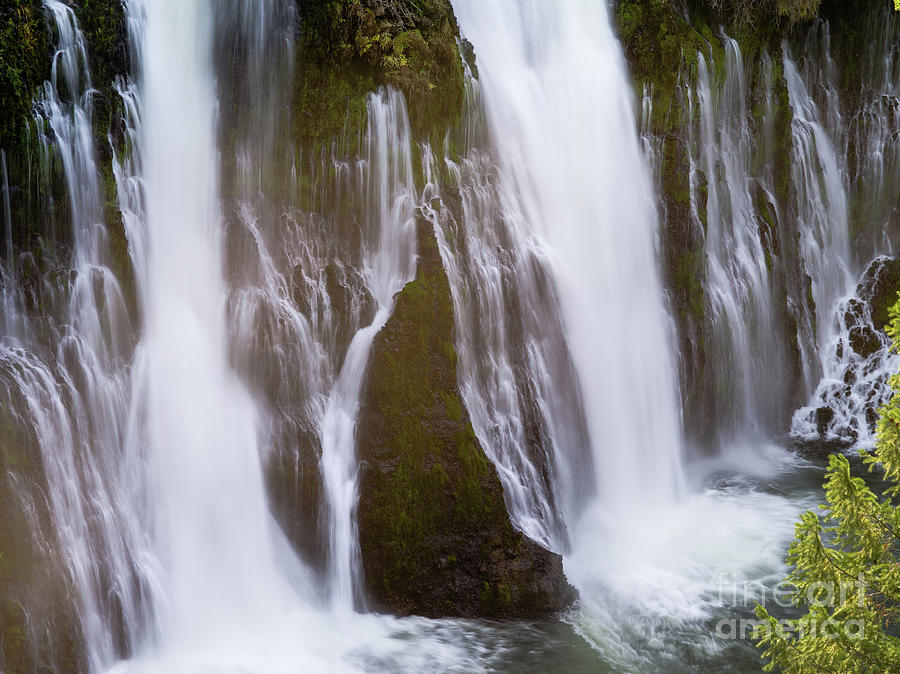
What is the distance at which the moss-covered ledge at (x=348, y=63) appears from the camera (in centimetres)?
1028

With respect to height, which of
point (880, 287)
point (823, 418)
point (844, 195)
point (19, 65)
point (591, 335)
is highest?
point (19, 65)

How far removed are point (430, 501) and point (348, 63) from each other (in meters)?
5.42

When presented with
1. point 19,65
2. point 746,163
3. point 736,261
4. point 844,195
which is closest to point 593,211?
point 736,261

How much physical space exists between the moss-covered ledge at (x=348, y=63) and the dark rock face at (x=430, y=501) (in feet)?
7.75

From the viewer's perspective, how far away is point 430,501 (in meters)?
9.51

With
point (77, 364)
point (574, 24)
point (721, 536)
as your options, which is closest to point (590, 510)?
point (721, 536)

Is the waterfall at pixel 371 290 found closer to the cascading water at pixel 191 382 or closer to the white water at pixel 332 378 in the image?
the white water at pixel 332 378

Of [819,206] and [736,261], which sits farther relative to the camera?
[819,206]

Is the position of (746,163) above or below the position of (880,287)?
above

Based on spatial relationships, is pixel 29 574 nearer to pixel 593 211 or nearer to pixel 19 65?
pixel 19 65

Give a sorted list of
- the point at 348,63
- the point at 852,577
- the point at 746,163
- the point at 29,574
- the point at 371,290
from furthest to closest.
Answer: the point at 746,163 → the point at 348,63 → the point at 371,290 → the point at 29,574 → the point at 852,577

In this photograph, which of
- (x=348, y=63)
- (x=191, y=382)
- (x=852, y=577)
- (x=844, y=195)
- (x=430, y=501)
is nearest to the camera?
(x=852, y=577)

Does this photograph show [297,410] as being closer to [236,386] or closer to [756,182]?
[236,386]

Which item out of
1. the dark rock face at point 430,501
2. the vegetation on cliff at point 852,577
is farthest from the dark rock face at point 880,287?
the vegetation on cliff at point 852,577
